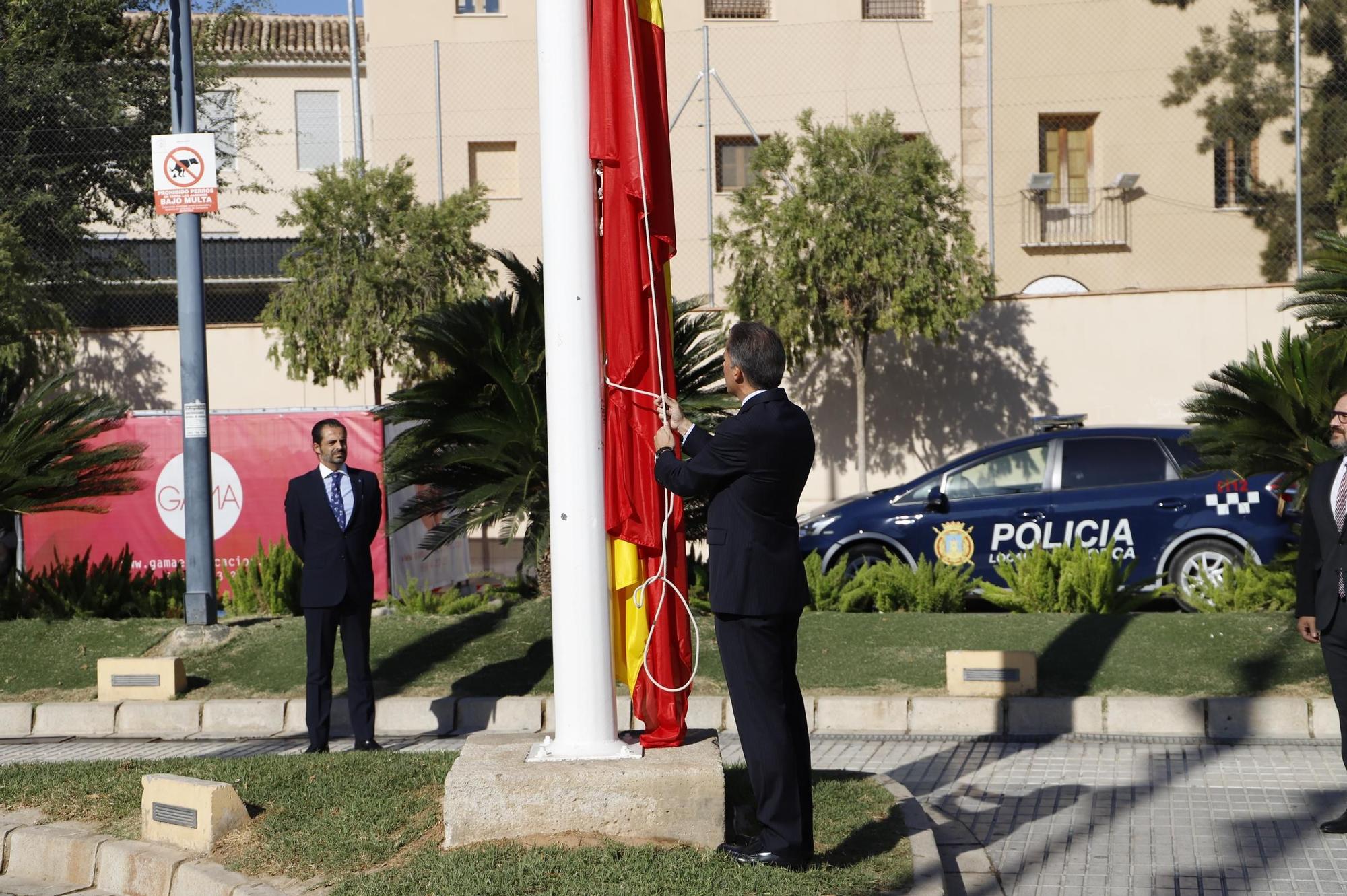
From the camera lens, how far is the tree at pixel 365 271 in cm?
2345

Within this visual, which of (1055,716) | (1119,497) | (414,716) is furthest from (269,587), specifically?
(1119,497)

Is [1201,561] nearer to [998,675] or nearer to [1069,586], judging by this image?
[1069,586]

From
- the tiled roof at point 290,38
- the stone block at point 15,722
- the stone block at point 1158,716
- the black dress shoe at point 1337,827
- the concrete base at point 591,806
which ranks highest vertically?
the tiled roof at point 290,38

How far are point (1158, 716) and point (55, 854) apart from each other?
6.08 meters

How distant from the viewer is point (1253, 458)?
33.8 ft

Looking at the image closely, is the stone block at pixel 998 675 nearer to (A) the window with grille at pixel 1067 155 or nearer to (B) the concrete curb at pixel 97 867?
(B) the concrete curb at pixel 97 867

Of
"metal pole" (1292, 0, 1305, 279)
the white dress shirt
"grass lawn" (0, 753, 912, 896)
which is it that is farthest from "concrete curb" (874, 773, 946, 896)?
"metal pole" (1292, 0, 1305, 279)

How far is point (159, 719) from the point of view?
946 cm

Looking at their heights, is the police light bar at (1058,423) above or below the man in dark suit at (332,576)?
above

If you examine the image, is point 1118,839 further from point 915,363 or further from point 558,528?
point 915,363

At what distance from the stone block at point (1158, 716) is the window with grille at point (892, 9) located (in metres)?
22.9

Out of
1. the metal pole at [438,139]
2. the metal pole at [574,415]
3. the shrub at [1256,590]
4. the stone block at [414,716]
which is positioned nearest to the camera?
the metal pole at [574,415]

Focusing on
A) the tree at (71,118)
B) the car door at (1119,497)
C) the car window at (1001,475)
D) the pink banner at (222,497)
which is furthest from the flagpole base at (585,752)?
the tree at (71,118)

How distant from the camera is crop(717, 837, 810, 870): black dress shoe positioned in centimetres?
505
